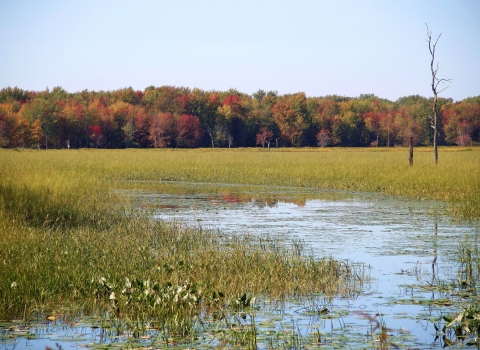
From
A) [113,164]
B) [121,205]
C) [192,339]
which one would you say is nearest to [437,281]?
[192,339]

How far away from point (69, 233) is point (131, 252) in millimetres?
2543

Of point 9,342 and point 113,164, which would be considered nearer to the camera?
point 9,342

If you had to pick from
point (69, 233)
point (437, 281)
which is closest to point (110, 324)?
point (437, 281)

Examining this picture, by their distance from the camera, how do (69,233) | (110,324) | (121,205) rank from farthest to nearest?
(121,205) < (69,233) < (110,324)

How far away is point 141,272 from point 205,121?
308 feet

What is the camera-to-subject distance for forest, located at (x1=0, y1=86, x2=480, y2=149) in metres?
86.2

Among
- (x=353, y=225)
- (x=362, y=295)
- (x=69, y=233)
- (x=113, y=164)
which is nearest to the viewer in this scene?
(x=362, y=295)

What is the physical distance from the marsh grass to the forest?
67791mm

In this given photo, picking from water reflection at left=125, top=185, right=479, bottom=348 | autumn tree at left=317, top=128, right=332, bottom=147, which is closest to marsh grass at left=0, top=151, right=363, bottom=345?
water reflection at left=125, top=185, right=479, bottom=348

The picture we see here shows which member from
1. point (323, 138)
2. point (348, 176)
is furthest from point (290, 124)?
point (348, 176)

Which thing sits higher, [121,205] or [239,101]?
[239,101]

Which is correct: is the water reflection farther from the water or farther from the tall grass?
the tall grass

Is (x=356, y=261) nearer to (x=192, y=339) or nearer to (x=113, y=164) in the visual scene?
(x=192, y=339)

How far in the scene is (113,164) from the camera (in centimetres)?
3925
